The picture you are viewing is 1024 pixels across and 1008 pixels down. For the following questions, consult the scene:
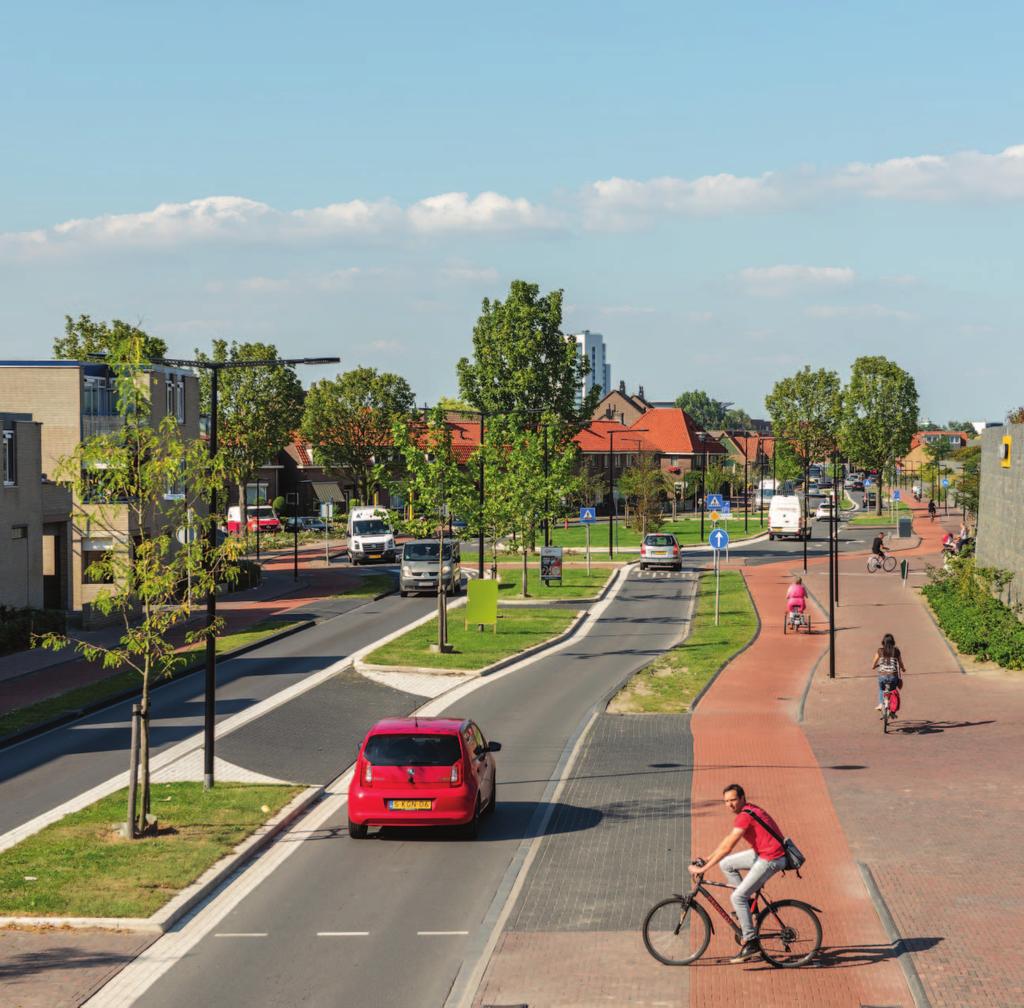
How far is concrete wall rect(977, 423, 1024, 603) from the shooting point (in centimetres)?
3741

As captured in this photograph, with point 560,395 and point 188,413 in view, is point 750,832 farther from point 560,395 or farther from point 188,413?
point 560,395

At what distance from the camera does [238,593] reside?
5509 centimetres

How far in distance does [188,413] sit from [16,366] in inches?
299

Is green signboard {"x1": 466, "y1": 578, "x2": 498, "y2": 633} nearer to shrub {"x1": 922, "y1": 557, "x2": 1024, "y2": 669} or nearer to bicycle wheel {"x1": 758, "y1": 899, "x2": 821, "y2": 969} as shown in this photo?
shrub {"x1": 922, "y1": 557, "x2": 1024, "y2": 669}

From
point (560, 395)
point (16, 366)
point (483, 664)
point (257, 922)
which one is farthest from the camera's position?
point (560, 395)

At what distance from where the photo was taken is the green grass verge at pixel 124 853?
15.3 m

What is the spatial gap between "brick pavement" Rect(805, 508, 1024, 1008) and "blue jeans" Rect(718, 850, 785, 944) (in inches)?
62.0

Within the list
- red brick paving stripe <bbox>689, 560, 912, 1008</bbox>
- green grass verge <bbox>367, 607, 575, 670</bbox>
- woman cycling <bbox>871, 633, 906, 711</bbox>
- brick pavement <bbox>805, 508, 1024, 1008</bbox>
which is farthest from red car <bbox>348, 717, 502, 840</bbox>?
green grass verge <bbox>367, 607, 575, 670</bbox>

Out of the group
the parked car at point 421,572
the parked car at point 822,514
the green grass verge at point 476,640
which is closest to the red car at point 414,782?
the green grass verge at point 476,640

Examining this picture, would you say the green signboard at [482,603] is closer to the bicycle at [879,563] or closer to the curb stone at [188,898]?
the curb stone at [188,898]

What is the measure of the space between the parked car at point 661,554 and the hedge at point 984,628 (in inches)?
821

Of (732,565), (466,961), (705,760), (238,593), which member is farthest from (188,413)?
(466,961)

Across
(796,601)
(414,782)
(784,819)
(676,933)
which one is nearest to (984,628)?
(796,601)

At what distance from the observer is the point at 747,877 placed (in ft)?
43.3
